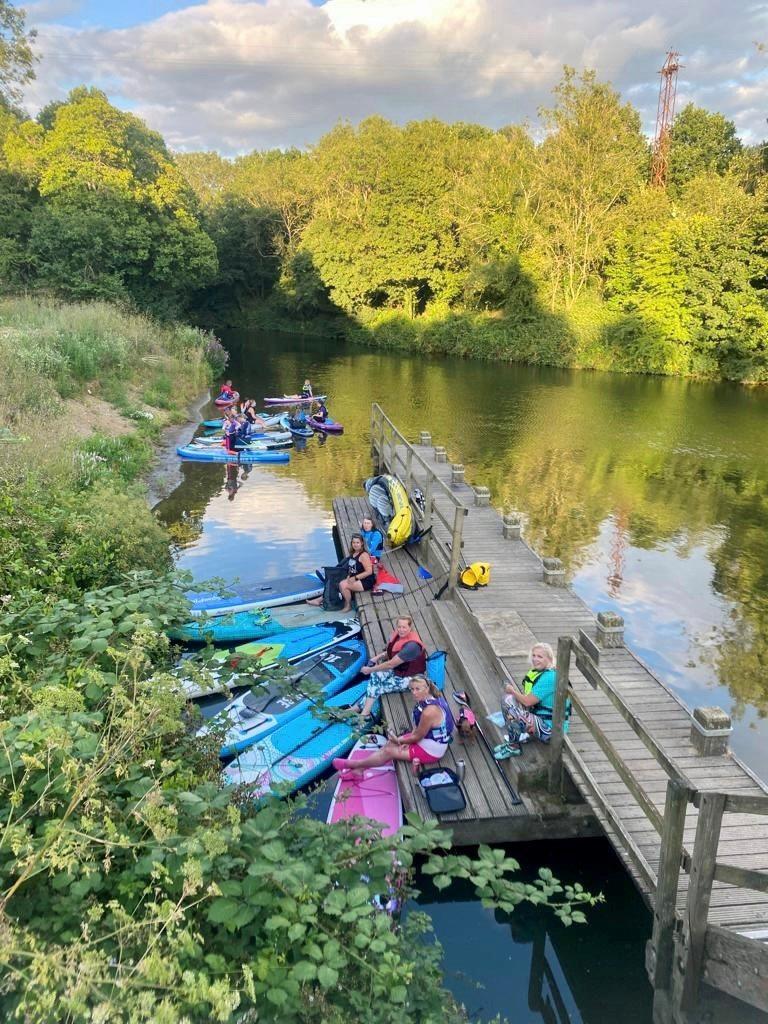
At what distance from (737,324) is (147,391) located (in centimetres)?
2752

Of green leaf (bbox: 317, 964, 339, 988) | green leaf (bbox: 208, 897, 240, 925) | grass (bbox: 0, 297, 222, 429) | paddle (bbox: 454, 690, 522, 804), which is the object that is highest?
grass (bbox: 0, 297, 222, 429)

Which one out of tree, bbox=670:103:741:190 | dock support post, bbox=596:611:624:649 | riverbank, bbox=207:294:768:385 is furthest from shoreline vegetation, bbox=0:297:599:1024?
tree, bbox=670:103:741:190

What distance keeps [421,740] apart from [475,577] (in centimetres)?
359

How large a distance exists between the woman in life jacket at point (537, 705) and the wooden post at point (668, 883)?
1948mm

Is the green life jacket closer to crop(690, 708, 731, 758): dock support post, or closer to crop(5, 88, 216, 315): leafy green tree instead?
crop(690, 708, 731, 758): dock support post

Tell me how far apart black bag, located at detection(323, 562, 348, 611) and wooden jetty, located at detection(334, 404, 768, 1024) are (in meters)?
0.52

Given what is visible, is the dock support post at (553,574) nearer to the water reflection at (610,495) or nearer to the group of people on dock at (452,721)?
the water reflection at (610,495)

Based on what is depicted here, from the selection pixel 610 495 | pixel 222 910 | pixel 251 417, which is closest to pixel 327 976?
pixel 222 910

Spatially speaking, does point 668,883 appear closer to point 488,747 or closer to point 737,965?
point 737,965

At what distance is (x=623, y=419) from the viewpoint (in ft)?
85.7

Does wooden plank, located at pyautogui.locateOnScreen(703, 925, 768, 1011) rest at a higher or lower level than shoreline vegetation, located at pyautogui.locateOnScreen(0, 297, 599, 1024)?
lower

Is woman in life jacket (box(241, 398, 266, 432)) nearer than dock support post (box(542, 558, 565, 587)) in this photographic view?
No

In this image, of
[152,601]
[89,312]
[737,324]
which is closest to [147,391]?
[89,312]

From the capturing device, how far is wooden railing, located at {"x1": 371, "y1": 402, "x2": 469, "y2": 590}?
31.0 feet
